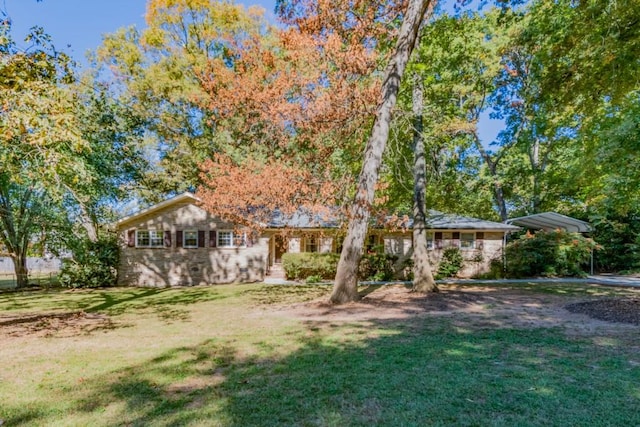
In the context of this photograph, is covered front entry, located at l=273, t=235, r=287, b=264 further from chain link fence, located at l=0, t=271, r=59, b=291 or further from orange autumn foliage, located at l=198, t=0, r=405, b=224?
chain link fence, located at l=0, t=271, r=59, b=291

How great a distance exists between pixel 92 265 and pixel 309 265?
1012 cm

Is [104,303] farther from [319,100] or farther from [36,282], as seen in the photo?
[36,282]

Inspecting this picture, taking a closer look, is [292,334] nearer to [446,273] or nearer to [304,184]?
[304,184]

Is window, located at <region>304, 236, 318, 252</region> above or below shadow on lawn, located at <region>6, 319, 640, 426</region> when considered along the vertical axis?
above

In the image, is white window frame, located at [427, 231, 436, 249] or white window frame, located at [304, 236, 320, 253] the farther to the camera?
white window frame, located at [304, 236, 320, 253]

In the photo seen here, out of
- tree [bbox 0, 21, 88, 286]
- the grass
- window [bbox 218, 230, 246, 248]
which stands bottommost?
the grass

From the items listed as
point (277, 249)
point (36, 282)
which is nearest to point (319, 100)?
point (277, 249)

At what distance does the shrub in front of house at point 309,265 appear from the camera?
56.5 ft

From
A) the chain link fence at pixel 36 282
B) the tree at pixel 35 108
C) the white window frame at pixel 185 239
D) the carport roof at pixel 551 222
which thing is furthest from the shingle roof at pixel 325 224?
the tree at pixel 35 108

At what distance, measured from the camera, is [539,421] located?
315cm

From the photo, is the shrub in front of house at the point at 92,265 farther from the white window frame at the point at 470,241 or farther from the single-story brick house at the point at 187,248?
the white window frame at the point at 470,241

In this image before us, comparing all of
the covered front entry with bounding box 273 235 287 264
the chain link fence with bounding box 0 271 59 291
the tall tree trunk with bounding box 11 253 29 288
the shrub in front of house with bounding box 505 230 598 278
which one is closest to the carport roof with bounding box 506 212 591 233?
the shrub in front of house with bounding box 505 230 598 278

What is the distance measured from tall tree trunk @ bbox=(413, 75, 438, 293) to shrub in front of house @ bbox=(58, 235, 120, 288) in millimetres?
14140

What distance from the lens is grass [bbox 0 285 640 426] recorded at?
3354 mm
